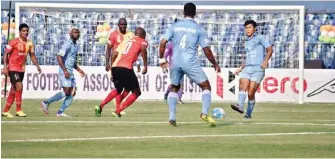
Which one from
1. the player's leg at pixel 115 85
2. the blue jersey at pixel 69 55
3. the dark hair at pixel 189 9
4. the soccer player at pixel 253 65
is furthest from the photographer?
the blue jersey at pixel 69 55

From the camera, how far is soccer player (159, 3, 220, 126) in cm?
1970

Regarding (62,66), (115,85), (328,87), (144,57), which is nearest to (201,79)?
(144,57)

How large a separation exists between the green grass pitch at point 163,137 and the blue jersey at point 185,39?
1167 mm

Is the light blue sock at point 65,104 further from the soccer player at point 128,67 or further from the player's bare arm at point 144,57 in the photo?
the player's bare arm at point 144,57

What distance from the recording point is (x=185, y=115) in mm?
24625

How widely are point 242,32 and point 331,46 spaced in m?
4.49

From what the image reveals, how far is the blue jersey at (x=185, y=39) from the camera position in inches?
776

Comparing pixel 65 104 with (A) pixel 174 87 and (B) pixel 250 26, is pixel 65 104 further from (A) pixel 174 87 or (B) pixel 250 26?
(A) pixel 174 87

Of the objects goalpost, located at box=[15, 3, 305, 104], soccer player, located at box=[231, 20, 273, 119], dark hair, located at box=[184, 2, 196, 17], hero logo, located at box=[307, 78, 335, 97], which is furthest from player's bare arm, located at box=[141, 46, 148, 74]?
hero logo, located at box=[307, 78, 335, 97]

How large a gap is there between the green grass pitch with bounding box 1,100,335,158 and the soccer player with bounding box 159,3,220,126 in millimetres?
560

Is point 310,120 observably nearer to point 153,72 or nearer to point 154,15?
point 153,72

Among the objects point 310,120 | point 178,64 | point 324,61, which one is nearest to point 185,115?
point 310,120

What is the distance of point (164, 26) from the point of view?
127 feet

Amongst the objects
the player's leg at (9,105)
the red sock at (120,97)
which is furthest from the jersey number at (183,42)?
the player's leg at (9,105)
